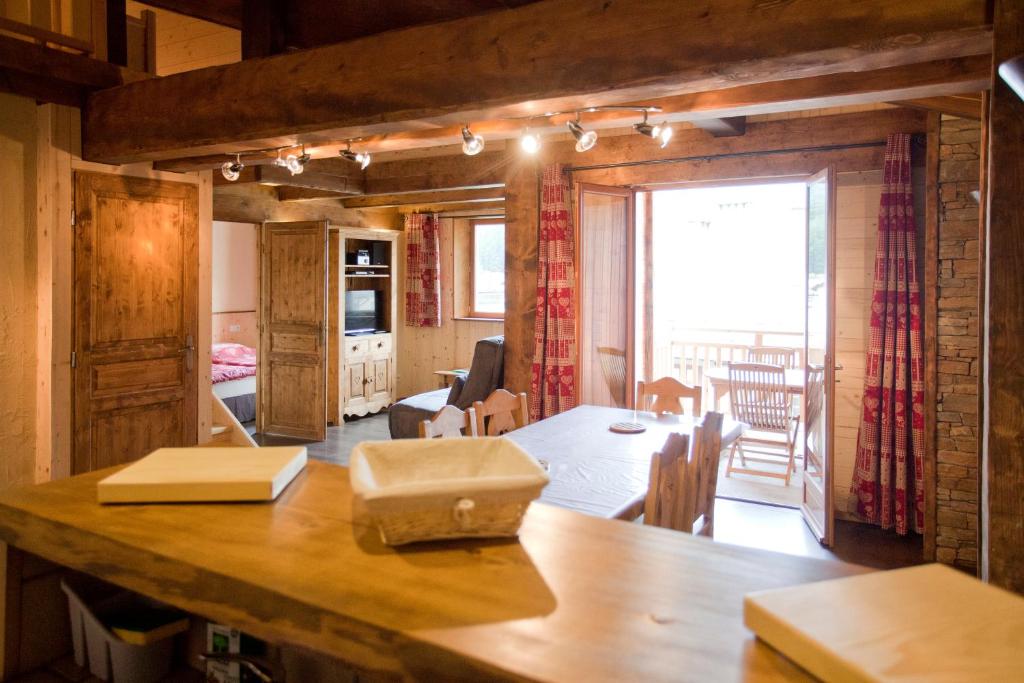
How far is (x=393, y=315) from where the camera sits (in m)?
8.48

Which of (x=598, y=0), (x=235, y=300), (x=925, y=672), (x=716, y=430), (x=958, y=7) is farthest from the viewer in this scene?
(x=235, y=300)

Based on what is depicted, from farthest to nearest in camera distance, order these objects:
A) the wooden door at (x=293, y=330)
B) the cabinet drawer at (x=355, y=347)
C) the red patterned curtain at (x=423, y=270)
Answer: the red patterned curtain at (x=423, y=270), the cabinet drawer at (x=355, y=347), the wooden door at (x=293, y=330)

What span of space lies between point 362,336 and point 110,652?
6.68 metres

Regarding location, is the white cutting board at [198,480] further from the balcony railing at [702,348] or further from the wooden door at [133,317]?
the balcony railing at [702,348]

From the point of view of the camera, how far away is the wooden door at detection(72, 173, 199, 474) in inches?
153

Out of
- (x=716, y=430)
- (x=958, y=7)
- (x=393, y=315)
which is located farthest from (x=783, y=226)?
(x=958, y=7)

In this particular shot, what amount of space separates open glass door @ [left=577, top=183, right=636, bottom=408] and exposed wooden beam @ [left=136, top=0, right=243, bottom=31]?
8.31 feet

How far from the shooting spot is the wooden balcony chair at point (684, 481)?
6.84 ft

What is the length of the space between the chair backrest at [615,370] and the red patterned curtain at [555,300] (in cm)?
35

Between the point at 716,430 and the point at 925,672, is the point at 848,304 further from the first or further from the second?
the point at 925,672

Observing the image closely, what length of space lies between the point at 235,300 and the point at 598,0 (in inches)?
303

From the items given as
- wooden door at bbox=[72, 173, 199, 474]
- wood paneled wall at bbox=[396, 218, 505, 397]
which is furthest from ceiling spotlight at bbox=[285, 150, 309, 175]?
wood paneled wall at bbox=[396, 218, 505, 397]

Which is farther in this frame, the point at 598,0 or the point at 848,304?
the point at 848,304

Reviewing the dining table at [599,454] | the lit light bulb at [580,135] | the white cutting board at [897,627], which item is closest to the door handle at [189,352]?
the dining table at [599,454]
